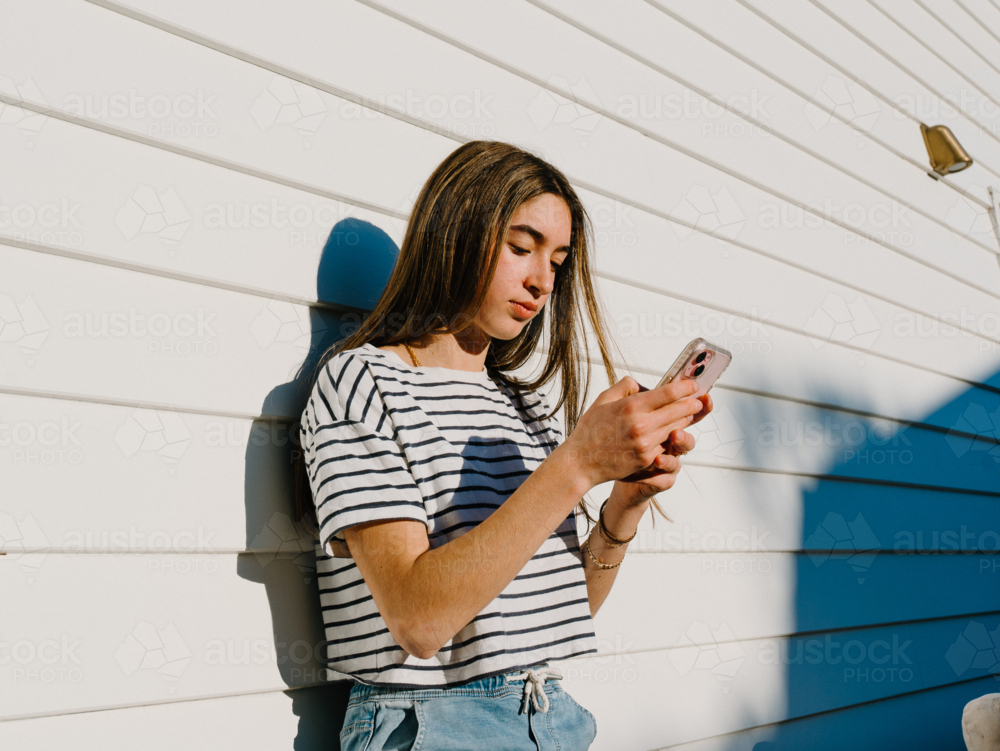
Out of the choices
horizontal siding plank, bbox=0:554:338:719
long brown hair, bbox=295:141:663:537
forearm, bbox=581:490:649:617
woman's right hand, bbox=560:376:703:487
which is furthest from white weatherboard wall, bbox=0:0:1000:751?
woman's right hand, bbox=560:376:703:487

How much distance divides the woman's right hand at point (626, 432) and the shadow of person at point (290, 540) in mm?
535

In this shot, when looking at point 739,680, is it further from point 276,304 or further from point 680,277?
point 276,304

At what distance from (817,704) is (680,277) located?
1356mm

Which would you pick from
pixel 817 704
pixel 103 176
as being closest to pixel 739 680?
pixel 817 704

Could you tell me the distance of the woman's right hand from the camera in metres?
1.04

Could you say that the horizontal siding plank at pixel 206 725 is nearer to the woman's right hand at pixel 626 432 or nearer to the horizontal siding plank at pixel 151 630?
the horizontal siding plank at pixel 151 630

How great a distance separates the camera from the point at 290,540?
1.29 m

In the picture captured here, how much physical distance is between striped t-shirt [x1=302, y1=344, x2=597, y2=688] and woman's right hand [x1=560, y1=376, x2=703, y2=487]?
24 centimetres

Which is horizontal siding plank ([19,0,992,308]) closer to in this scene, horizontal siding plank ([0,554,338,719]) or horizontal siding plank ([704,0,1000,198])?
horizontal siding plank ([704,0,1000,198])

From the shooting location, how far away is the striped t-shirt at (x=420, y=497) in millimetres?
1092

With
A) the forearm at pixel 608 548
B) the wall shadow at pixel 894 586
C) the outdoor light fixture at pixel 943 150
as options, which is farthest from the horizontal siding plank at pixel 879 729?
the outdoor light fixture at pixel 943 150

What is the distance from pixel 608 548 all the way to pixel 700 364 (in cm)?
46

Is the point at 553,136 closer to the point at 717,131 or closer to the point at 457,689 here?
the point at 717,131

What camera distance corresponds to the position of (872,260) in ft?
9.38
